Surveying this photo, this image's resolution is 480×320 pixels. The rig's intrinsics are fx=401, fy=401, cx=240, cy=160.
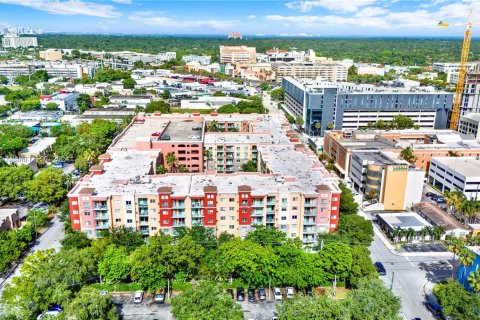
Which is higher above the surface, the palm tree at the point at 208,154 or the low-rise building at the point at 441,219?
the palm tree at the point at 208,154

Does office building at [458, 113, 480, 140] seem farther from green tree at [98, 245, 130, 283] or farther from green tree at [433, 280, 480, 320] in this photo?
green tree at [98, 245, 130, 283]

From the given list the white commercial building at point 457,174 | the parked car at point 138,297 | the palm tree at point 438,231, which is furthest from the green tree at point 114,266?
the white commercial building at point 457,174

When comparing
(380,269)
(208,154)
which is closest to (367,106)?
(208,154)

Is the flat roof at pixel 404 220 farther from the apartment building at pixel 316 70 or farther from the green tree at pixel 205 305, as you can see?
the apartment building at pixel 316 70

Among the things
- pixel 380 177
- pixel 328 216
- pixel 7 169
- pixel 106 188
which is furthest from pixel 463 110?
pixel 7 169

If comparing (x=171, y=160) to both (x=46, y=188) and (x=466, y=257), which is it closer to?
(x=46, y=188)

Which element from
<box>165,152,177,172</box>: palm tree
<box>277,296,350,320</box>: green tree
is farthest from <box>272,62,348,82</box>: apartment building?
<box>277,296,350,320</box>: green tree

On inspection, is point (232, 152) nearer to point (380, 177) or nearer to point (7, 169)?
point (380, 177)
